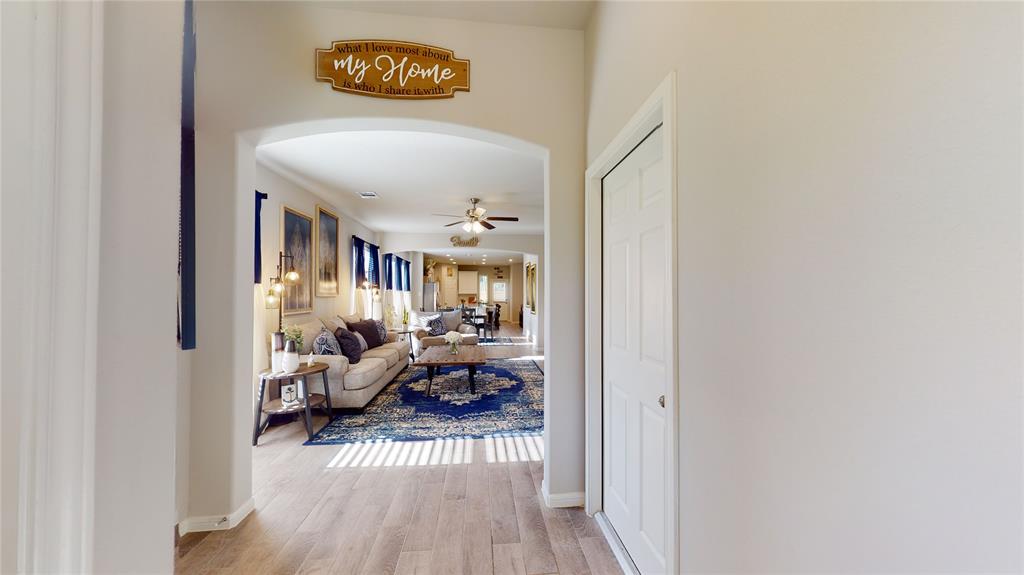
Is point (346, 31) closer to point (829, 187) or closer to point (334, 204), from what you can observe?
point (829, 187)

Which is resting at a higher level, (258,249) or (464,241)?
(464,241)

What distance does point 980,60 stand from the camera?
0.53 meters

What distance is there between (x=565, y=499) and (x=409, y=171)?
3534 millimetres

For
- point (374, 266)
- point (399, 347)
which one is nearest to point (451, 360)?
point (399, 347)

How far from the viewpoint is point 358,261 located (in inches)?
251

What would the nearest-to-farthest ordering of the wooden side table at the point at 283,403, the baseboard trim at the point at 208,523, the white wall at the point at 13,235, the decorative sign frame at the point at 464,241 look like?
the white wall at the point at 13,235
the baseboard trim at the point at 208,523
the wooden side table at the point at 283,403
the decorative sign frame at the point at 464,241

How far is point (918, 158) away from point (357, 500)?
2.86 m

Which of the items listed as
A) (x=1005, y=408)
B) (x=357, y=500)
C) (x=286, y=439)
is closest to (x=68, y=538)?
(x=1005, y=408)

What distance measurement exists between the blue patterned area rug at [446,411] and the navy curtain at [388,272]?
3.01 metres

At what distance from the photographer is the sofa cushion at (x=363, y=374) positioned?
3.91 m

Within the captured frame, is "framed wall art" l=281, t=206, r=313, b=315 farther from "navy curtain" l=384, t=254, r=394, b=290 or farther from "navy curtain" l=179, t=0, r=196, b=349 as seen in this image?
"navy curtain" l=384, t=254, r=394, b=290

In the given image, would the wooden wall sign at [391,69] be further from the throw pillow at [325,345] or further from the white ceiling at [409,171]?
the throw pillow at [325,345]

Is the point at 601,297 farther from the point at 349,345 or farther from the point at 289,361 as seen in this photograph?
the point at 349,345

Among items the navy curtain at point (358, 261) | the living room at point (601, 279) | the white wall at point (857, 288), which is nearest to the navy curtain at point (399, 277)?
the navy curtain at point (358, 261)
